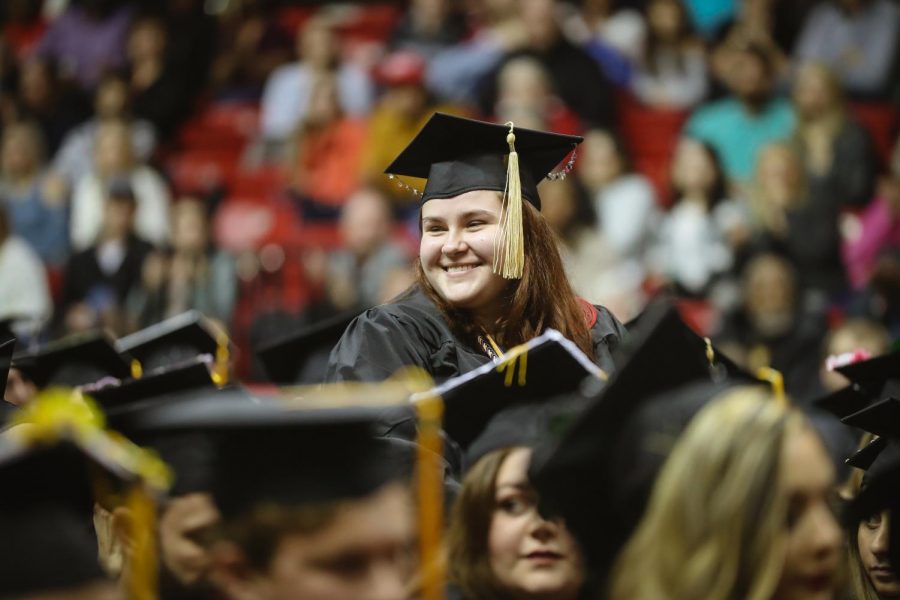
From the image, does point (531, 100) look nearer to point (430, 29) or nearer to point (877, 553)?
point (430, 29)

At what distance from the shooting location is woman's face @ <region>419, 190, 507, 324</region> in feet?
11.3

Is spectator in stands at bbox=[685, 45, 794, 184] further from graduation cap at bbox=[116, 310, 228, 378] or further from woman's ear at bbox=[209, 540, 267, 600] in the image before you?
woman's ear at bbox=[209, 540, 267, 600]

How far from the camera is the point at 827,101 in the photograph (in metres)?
7.73

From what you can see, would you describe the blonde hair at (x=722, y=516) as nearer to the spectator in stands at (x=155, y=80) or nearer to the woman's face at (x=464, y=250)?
the woman's face at (x=464, y=250)

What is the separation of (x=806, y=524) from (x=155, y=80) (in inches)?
348

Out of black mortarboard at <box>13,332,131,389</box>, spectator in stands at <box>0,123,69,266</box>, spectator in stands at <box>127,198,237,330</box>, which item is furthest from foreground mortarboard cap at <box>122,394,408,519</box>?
spectator in stands at <box>0,123,69,266</box>

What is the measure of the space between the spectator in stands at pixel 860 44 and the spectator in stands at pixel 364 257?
2915mm

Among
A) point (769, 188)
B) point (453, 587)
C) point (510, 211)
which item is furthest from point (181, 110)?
point (453, 587)

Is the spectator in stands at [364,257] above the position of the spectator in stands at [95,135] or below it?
below

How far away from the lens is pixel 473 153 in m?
3.60

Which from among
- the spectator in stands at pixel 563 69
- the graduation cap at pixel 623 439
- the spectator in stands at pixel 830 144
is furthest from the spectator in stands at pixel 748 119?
the graduation cap at pixel 623 439

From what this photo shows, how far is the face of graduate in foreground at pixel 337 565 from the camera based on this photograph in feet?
6.00

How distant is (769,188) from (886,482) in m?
5.32

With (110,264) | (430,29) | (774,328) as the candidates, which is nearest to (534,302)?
(774,328)
